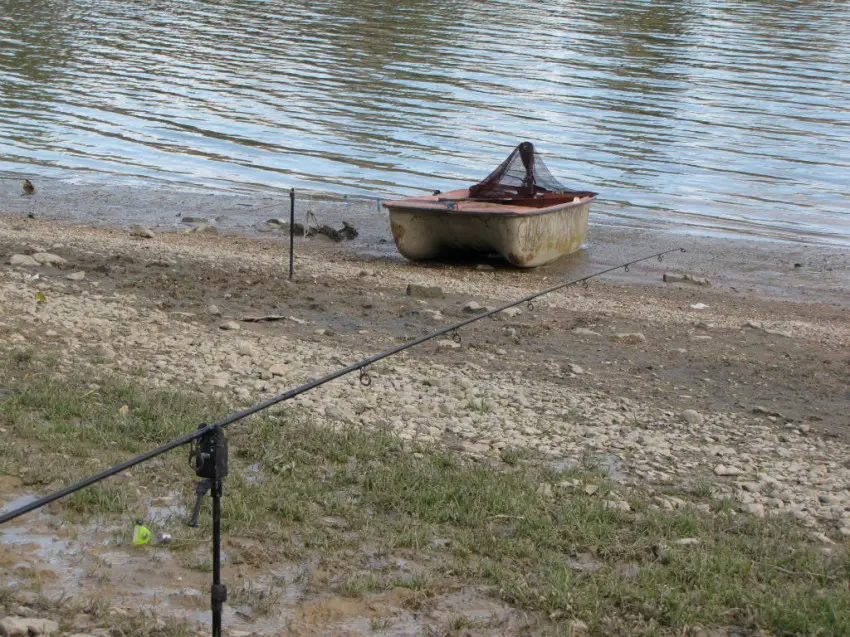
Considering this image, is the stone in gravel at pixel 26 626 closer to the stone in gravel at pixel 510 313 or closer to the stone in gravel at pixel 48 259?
the stone in gravel at pixel 510 313

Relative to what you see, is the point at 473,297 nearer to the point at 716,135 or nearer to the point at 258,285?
the point at 258,285

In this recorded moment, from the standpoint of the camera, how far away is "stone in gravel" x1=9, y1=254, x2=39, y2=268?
10.4m

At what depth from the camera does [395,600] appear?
468cm

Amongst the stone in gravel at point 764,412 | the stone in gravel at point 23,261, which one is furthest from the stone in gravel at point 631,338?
the stone in gravel at point 23,261

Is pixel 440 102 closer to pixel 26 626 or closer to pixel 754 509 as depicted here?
pixel 754 509

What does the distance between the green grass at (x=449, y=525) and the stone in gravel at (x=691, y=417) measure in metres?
1.36

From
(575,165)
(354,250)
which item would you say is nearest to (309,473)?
(354,250)

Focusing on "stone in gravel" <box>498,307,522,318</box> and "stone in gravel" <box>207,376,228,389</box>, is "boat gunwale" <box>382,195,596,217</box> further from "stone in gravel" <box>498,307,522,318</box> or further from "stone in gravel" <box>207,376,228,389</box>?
"stone in gravel" <box>207,376,228,389</box>

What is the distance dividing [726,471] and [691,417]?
104 cm

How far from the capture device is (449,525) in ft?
17.7

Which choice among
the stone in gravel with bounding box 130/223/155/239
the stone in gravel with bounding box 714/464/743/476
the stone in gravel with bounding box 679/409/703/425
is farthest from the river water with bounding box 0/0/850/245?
the stone in gravel with bounding box 714/464/743/476

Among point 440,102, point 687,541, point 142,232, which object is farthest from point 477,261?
point 440,102

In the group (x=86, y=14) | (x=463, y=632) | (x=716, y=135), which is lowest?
(x=463, y=632)

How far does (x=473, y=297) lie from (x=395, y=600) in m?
6.79
